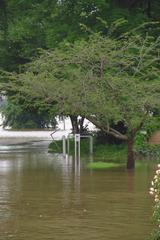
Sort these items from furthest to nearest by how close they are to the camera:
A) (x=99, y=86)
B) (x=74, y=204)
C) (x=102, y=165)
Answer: (x=102, y=165) < (x=99, y=86) < (x=74, y=204)

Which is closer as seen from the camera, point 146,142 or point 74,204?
point 74,204

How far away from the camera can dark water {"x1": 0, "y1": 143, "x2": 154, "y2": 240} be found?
11.3 meters

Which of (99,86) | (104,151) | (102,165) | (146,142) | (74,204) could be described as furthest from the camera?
(104,151)

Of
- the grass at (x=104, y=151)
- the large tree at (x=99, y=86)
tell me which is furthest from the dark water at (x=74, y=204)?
the grass at (x=104, y=151)

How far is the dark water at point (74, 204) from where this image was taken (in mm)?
11258

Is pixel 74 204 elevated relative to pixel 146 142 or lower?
lower

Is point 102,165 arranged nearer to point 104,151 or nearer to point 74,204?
point 104,151

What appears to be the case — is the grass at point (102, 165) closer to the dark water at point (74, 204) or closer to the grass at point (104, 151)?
the dark water at point (74, 204)

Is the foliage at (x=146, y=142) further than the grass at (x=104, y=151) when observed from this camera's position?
Yes

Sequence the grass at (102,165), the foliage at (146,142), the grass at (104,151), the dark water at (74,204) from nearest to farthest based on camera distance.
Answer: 1. the dark water at (74,204)
2. the grass at (102,165)
3. the grass at (104,151)
4. the foliage at (146,142)

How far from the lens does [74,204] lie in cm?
1452

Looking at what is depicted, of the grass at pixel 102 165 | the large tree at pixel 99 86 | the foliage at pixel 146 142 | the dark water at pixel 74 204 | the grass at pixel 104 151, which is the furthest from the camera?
the foliage at pixel 146 142

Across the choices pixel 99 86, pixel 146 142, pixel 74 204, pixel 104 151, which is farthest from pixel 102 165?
pixel 74 204

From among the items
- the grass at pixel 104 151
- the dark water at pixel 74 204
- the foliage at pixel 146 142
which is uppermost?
the foliage at pixel 146 142
